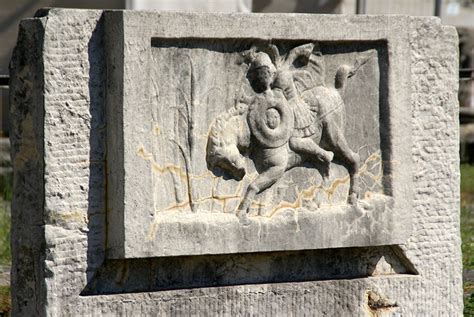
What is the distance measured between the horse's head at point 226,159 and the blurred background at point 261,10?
159cm

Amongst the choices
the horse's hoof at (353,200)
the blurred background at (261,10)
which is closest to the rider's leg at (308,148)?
the horse's hoof at (353,200)

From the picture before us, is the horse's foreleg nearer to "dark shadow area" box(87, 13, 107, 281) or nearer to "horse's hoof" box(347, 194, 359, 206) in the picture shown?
"horse's hoof" box(347, 194, 359, 206)

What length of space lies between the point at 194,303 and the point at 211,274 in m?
0.13

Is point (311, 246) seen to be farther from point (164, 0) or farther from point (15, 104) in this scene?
point (164, 0)

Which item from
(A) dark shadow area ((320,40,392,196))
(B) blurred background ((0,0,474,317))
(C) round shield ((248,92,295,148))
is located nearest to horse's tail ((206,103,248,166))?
(C) round shield ((248,92,295,148))

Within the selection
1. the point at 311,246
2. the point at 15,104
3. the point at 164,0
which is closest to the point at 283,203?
the point at 311,246

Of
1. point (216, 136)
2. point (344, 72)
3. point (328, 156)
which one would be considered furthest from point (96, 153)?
point (344, 72)

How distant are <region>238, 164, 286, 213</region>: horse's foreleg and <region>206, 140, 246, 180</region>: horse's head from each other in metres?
0.07

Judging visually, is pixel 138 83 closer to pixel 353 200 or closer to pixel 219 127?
pixel 219 127

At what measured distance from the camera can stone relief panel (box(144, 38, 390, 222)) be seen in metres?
5.73

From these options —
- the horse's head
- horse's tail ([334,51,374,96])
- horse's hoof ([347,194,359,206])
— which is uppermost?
horse's tail ([334,51,374,96])

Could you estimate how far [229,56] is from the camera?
582 centimetres

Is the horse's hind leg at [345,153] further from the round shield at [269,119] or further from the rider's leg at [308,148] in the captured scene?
the round shield at [269,119]

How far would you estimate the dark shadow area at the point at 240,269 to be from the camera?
5.79m
